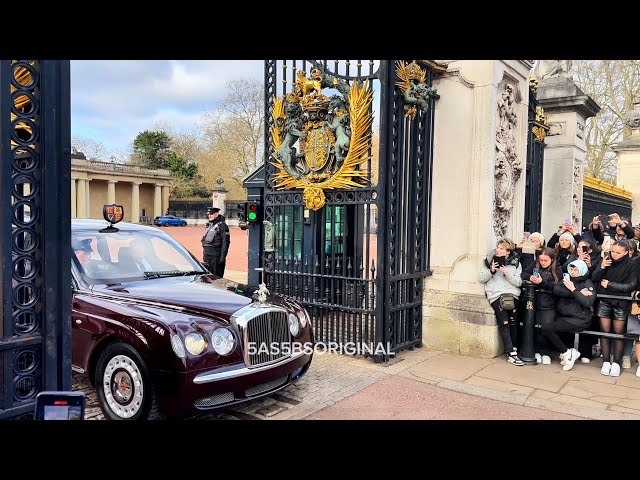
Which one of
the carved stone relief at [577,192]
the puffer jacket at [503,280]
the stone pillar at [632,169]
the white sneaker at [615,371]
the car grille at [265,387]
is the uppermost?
the stone pillar at [632,169]

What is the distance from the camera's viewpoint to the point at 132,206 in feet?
199

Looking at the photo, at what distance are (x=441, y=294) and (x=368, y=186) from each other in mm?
1996

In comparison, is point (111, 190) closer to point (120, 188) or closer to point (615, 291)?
point (120, 188)

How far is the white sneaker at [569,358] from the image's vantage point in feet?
21.4

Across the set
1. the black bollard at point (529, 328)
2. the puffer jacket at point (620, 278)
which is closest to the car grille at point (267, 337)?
the black bollard at point (529, 328)

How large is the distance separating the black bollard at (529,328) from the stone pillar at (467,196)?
36 centimetres

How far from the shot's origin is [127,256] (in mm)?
5730

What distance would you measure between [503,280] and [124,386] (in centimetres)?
499

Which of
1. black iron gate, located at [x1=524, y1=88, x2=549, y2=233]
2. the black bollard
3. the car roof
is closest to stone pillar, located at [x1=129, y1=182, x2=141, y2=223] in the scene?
black iron gate, located at [x1=524, y1=88, x2=549, y2=233]

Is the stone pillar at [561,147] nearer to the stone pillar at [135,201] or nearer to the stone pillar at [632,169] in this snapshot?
the stone pillar at [632,169]

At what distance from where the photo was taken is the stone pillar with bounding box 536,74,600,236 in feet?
33.1

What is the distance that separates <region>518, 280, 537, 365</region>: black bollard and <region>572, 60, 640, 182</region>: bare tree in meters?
24.5

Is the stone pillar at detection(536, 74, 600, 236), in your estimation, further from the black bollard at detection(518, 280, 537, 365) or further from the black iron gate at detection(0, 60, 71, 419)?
the black iron gate at detection(0, 60, 71, 419)
